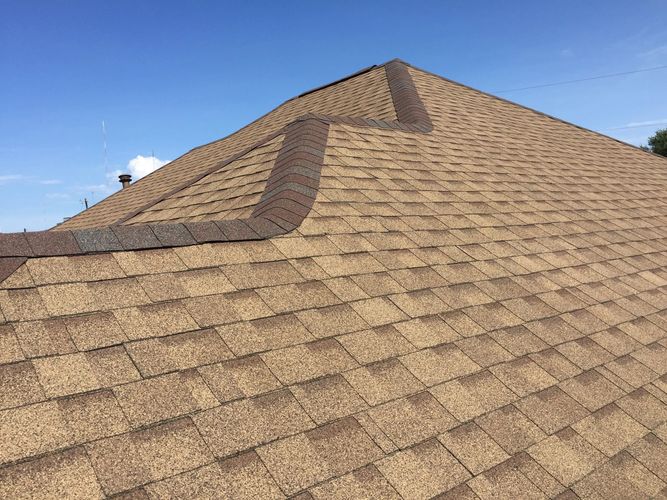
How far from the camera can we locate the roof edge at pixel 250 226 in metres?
3.50

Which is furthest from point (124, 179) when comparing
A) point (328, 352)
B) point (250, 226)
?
point (328, 352)

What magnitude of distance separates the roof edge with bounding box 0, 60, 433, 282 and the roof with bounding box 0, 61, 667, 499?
3cm

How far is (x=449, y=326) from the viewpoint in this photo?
4.39m

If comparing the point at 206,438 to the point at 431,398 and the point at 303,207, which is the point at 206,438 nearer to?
the point at 431,398

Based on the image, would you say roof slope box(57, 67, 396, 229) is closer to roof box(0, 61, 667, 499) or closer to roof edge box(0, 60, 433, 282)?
roof edge box(0, 60, 433, 282)

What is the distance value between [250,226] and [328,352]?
1890mm

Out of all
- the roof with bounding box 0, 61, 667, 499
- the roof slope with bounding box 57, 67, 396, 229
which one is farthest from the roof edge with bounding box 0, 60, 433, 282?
the roof slope with bounding box 57, 67, 396, 229

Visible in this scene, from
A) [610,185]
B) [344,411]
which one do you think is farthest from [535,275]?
[610,185]

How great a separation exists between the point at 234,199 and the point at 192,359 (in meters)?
4.05

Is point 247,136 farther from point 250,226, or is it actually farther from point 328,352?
point 328,352

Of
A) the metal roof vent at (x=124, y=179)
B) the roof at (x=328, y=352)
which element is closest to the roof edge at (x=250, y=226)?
the roof at (x=328, y=352)

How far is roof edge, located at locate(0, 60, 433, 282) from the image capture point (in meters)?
3.50

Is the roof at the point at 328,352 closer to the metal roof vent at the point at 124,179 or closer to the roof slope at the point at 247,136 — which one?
the roof slope at the point at 247,136

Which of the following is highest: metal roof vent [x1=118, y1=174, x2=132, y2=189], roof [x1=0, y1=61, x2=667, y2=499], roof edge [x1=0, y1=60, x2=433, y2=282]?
roof edge [x1=0, y1=60, x2=433, y2=282]
